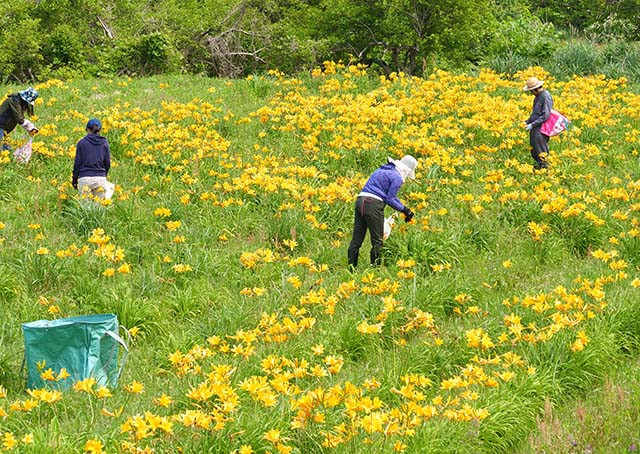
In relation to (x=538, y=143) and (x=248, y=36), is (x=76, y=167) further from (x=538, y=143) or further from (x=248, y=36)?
(x=248, y=36)

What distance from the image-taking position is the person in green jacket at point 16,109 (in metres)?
9.20

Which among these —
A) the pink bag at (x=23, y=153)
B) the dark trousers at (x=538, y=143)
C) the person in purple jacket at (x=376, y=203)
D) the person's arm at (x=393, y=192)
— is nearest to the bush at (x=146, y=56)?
the pink bag at (x=23, y=153)

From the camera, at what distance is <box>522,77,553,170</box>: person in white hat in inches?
398

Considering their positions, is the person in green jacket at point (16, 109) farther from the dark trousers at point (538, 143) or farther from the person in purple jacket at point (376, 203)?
the dark trousers at point (538, 143)

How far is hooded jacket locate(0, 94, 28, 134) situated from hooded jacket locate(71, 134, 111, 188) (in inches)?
70.6

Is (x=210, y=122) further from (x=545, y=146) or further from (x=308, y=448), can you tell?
(x=308, y=448)

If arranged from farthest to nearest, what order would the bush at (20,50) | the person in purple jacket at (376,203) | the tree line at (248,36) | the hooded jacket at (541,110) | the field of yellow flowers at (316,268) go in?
the tree line at (248,36)
the bush at (20,50)
the hooded jacket at (541,110)
the person in purple jacket at (376,203)
the field of yellow flowers at (316,268)

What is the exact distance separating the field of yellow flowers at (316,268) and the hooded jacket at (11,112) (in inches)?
17.7

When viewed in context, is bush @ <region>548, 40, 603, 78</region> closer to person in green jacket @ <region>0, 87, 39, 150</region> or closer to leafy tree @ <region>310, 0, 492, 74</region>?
leafy tree @ <region>310, 0, 492, 74</region>

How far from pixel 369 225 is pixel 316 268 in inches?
35.7

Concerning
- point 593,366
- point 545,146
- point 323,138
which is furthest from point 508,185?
point 593,366

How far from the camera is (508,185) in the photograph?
8.99 meters

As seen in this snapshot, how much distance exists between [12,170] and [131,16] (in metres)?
13.7

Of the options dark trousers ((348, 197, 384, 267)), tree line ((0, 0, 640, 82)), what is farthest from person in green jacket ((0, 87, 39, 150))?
tree line ((0, 0, 640, 82))
